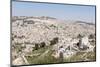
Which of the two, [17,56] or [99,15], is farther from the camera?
[99,15]

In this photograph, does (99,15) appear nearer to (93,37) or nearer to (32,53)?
(93,37)

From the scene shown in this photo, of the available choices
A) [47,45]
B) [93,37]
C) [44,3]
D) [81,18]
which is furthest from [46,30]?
[93,37]

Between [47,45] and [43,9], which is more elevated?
[43,9]

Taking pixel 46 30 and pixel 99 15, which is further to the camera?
pixel 99 15

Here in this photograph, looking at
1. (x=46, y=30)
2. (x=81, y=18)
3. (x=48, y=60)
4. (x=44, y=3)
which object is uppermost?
(x=44, y=3)

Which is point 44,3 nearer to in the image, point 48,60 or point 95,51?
point 48,60

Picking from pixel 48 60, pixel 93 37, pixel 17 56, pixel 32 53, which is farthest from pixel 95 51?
pixel 17 56
